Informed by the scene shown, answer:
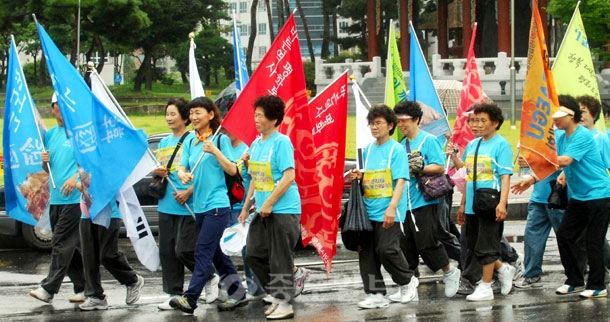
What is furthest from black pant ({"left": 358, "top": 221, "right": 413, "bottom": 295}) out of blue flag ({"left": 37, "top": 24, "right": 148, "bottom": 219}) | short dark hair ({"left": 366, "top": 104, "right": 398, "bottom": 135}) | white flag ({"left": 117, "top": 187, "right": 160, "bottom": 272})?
blue flag ({"left": 37, "top": 24, "right": 148, "bottom": 219})

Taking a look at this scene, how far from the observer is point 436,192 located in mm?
7969

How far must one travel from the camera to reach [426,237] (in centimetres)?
798

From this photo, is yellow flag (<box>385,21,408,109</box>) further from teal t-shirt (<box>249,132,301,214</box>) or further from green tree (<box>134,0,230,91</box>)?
green tree (<box>134,0,230,91</box>)

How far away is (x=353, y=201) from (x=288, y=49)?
1214 mm

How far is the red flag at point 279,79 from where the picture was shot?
25.4 ft

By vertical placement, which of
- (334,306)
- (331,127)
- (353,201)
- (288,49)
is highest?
(288,49)

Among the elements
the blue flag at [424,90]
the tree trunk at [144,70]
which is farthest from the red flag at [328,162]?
the tree trunk at [144,70]

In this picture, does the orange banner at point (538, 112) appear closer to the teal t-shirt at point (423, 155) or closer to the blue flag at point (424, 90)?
the teal t-shirt at point (423, 155)

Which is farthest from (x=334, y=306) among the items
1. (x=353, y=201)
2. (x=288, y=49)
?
(x=288, y=49)

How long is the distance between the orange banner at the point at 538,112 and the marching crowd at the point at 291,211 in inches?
4.2

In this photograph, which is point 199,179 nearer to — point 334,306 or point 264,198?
point 264,198

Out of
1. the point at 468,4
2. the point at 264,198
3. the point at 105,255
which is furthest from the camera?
the point at 468,4

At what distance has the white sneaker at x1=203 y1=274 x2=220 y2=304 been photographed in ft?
26.5

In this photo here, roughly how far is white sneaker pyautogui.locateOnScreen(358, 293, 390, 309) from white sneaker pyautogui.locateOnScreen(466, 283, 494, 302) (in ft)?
2.30
